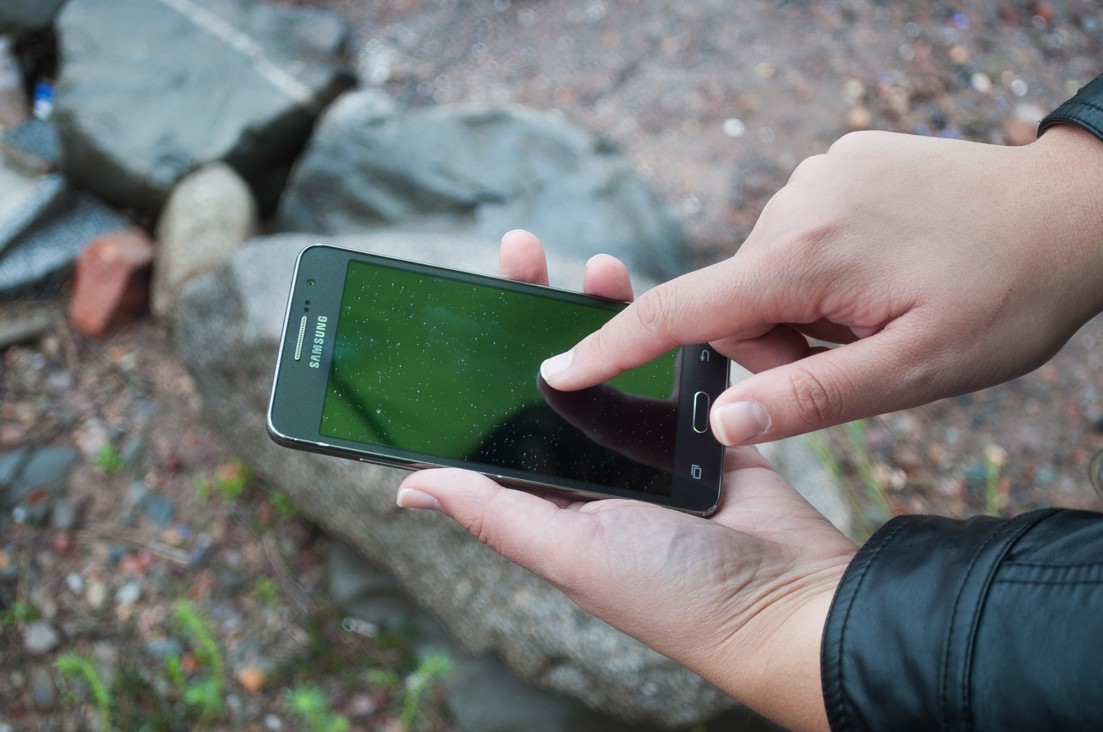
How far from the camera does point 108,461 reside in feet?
9.52

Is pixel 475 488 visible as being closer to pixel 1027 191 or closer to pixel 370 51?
pixel 1027 191

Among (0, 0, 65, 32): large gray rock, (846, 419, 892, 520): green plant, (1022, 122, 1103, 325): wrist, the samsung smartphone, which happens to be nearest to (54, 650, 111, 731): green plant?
the samsung smartphone

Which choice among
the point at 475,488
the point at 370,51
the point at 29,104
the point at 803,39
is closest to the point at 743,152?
the point at 803,39

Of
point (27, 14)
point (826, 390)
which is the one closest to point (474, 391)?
point (826, 390)

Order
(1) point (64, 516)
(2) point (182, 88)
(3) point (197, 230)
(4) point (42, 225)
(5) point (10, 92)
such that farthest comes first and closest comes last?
(5) point (10, 92), (2) point (182, 88), (4) point (42, 225), (3) point (197, 230), (1) point (64, 516)

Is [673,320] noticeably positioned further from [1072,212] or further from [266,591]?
[266,591]

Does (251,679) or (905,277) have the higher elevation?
(905,277)

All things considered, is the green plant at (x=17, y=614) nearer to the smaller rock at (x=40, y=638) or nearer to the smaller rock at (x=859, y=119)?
the smaller rock at (x=40, y=638)

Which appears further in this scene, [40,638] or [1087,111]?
[40,638]

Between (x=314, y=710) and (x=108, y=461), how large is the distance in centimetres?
119

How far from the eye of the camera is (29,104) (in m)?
3.78

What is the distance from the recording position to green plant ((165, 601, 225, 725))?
2.43m

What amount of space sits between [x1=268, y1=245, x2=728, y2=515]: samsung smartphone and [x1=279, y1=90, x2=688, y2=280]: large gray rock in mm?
1188

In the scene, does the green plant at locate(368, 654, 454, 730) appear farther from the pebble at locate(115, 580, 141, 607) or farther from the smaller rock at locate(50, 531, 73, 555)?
the smaller rock at locate(50, 531, 73, 555)
